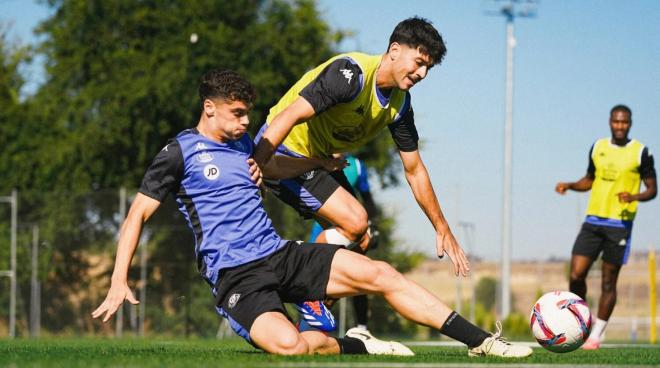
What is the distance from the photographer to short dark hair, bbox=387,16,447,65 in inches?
257

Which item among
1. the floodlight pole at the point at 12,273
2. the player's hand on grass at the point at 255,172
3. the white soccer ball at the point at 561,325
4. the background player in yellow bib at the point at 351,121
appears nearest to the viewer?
the player's hand on grass at the point at 255,172

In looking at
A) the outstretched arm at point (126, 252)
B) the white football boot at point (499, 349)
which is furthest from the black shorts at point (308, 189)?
the white football boot at point (499, 349)

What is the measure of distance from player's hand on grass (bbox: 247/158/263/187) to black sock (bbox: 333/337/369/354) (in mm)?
1067

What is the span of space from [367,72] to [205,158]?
1204mm

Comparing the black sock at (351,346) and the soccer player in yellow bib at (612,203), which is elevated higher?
the soccer player in yellow bib at (612,203)

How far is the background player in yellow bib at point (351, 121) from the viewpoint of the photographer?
642cm

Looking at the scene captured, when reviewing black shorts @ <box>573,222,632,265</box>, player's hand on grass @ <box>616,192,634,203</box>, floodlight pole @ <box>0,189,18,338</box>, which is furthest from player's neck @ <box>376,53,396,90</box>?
floodlight pole @ <box>0,189,18,338</box>

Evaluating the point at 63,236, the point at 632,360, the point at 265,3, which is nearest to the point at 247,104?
the point at 632,360

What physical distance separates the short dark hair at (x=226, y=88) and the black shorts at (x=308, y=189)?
1.04 meters

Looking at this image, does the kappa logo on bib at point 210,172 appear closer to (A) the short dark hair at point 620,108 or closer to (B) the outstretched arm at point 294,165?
(B) the outstretched arm at point 294,165

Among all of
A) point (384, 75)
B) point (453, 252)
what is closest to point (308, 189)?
point (384, 75)

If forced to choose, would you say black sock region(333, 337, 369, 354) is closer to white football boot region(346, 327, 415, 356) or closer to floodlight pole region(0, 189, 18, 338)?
white football boot region(346, 327, 415, 356)

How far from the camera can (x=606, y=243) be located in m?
11.2

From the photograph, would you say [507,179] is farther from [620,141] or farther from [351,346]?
[351,346]
